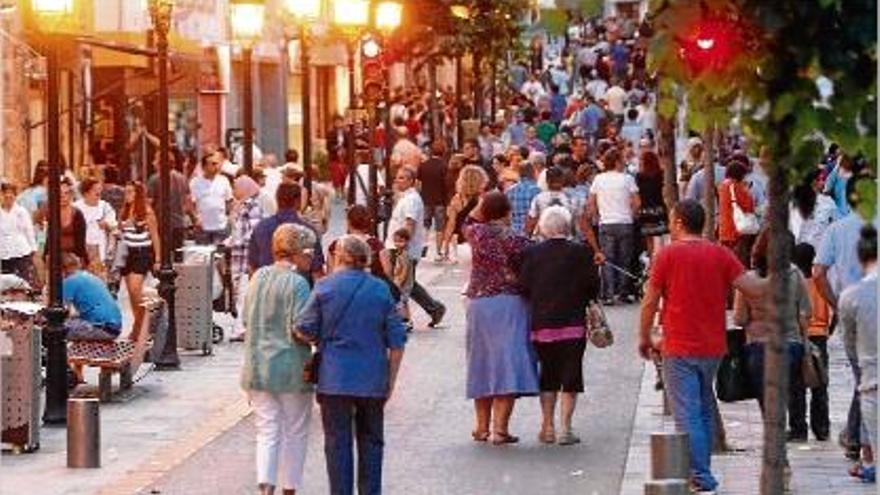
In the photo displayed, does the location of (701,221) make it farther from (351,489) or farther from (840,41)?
(840,41)

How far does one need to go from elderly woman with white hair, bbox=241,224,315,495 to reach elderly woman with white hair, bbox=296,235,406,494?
29cm

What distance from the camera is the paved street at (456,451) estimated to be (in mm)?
18469

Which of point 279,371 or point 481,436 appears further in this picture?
point 481,436

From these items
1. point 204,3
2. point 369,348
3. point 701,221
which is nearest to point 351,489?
point 369,348

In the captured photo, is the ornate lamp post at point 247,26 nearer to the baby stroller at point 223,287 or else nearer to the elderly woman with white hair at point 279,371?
the baby stroller at point 223,287

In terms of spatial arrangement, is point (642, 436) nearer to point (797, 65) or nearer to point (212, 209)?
point (797, 65)

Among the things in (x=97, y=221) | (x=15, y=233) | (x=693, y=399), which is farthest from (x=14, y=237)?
(x=693, y=399)

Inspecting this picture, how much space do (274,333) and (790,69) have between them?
21.6ft

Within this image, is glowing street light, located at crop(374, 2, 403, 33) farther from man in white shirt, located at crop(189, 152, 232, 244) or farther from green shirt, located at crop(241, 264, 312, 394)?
green shirt, located at crop(241, 264, 312, 394)

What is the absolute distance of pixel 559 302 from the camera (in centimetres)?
2005

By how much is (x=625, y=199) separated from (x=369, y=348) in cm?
1558

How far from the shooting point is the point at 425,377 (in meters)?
25.3

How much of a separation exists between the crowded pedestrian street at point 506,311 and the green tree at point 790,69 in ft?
0.04

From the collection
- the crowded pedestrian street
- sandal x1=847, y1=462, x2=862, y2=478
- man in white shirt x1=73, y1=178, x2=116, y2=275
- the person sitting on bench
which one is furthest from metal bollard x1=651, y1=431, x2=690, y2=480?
man in white shirt x1=73, y1=178, x2=116, y2=275
